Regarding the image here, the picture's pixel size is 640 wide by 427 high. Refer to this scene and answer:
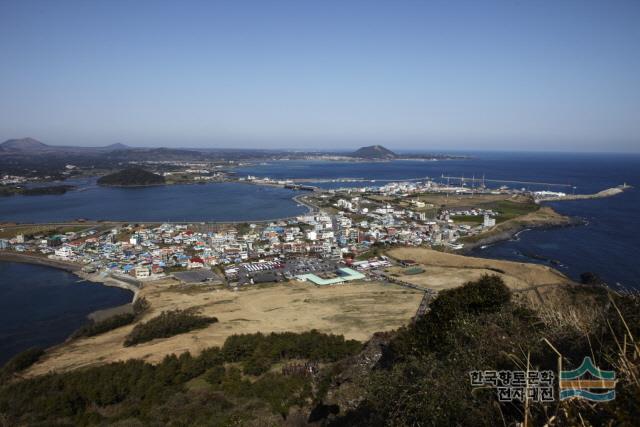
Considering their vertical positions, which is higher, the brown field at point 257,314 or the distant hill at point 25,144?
the distant hill at point 25,144

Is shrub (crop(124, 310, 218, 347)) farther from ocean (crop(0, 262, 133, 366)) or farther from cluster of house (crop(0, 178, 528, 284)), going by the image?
A: cluster of house (crop(0, 178, 528, 284))

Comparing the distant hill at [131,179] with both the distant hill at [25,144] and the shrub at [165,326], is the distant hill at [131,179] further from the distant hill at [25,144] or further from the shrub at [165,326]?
the distant hill at [25,144]

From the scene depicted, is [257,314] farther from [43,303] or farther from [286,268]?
[43,303]

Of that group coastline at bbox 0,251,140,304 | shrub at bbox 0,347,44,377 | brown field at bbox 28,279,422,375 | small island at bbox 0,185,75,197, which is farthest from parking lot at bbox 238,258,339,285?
small island at bbox 0,185,75,197

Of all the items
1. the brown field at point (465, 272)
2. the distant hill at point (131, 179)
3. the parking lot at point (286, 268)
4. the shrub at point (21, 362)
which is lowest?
the shrub at point (21, 362)

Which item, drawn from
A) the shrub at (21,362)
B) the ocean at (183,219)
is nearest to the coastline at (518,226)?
the ocean at (183,219)

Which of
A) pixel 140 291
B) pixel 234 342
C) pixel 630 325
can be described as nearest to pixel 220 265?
pixel 140 291

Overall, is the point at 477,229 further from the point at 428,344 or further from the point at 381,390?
the point at 381,390
